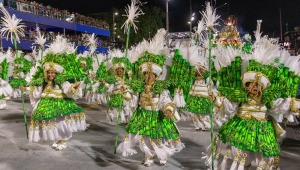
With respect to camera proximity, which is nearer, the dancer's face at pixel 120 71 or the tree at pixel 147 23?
the dancer's face at pixel 120 71

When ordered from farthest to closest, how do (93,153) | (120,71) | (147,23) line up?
(147,23) < (120,71) < (93,153)

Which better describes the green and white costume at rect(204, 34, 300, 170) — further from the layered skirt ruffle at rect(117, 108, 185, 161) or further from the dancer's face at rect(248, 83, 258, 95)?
the layered skirt ruffle at rect(117, 108, 185, 161)

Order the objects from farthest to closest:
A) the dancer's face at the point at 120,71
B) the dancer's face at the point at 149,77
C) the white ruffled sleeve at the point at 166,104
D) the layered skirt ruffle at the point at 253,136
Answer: the dancer's face at the point at 120,71 < the dancer's face at the point at 149,77 < the white ruffled sleeve at the point at 166,104 < the layered skirt ruffle at the point at 253,136

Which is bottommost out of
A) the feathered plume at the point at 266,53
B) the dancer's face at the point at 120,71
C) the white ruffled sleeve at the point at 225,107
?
the white ruffled sleeve at the point at 225,107

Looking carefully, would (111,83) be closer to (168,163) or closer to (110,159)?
(110,159)

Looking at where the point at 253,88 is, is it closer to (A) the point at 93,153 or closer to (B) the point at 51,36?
(A) the point at 93,153

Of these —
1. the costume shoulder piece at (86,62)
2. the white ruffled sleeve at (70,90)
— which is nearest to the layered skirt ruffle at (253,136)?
the white ruffled sleeve at (70,90)

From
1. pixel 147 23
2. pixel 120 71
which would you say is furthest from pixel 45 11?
pixel 120 71

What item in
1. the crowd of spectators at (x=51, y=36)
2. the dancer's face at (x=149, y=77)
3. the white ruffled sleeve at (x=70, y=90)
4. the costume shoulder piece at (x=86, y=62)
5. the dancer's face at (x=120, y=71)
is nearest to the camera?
the dancer's face at (x=149, y=77)

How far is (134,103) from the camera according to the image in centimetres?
474

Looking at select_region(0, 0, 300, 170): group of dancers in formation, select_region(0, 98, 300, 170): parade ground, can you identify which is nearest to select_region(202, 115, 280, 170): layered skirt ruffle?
select_region(0, 0, 300, 170): group of dancers in formation

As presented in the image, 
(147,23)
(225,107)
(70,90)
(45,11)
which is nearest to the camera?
(225,107)

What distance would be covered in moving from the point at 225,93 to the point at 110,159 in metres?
2.47

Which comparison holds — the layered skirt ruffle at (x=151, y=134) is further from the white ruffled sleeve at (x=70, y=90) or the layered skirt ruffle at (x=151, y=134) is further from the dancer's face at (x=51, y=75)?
the dancer's face at (x=51, y=75)
